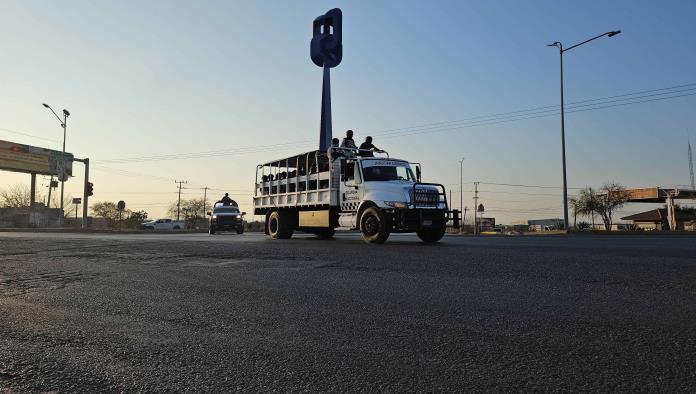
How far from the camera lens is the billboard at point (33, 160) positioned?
2270 inches

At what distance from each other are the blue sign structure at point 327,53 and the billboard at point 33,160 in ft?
125

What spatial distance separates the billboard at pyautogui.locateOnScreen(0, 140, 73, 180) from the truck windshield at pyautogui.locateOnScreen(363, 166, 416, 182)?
51449mm

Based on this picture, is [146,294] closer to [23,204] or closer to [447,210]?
[447,210]

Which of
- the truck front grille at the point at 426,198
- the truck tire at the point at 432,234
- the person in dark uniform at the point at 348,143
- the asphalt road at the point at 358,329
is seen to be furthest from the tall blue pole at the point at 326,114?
the asphalt road at the point at 358,329

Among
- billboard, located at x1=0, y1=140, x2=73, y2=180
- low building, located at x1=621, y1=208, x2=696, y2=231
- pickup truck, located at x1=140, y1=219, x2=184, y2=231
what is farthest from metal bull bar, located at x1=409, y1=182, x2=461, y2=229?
low building, located at x1=621, y1=208, x2=696, y2=231

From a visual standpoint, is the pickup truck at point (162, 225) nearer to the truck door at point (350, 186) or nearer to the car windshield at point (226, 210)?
the car windshield at point (226, 210)

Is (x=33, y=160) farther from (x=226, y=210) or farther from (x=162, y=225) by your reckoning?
(x=226, y=210)

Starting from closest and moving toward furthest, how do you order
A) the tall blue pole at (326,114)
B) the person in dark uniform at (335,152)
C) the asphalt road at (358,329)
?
the asphalt road at (358,329) < the person in dark uniform at (335,152) < the tall blue pole at (326,114)

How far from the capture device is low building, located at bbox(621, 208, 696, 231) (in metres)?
72.5

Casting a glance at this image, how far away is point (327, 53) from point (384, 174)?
1880 cm

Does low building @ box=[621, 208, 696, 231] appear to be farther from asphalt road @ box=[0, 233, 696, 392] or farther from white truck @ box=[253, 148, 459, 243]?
asphalt road @ box=[0, 233, 696, 392]

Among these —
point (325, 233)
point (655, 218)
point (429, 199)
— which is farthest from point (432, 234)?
point (655, 218)

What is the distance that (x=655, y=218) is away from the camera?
80.6 meters

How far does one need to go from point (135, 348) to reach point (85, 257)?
27.4 feet
